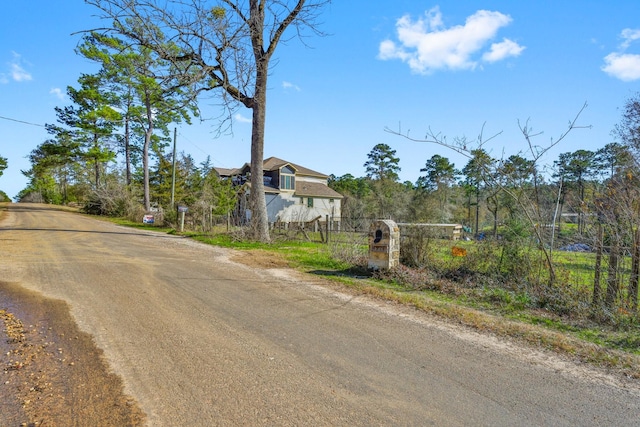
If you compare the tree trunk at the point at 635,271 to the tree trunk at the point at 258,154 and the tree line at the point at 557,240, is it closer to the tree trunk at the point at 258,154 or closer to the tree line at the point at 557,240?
the tree line at the point at 557,240

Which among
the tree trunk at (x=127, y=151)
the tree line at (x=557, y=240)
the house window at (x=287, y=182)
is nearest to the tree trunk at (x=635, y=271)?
the tree line at (x=557, y=240)

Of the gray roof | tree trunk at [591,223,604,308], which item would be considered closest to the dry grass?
tree trunk at [591,223,604,308]

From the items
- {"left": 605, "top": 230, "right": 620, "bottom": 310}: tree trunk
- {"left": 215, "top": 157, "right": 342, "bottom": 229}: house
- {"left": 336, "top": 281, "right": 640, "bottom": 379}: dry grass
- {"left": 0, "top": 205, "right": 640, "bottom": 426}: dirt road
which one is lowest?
{"left": 0, "top": 205, "right": 640, "bottom": 426}: dirt road

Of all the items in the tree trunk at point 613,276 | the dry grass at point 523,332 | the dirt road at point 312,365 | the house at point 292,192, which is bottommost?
the dirt road at point 312,365

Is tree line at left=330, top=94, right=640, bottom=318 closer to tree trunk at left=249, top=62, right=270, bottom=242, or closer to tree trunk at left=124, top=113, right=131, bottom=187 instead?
tree trunk at left=249, top=62, right=270, bottom=242

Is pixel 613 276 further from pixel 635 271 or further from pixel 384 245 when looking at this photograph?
pixel 384 245

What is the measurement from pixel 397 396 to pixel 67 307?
204 inches

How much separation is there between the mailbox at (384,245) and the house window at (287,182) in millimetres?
28954

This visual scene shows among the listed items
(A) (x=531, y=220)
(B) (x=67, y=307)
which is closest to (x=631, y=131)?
(A) (x=531, y=220)

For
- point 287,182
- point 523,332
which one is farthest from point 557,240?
point 287,182

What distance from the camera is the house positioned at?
121 ft

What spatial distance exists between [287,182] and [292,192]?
123cm

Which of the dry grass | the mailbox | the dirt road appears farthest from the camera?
the mailbox

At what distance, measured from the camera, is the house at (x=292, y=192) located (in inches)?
1451
